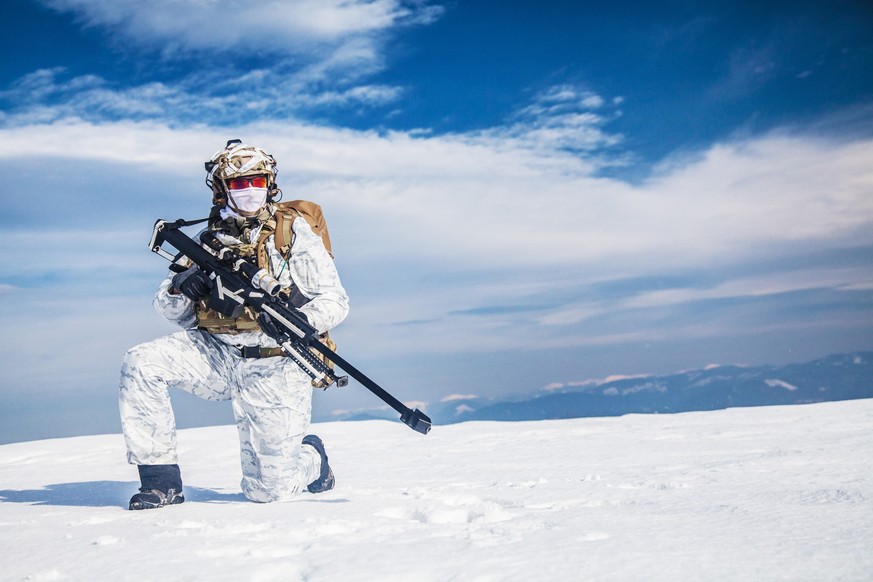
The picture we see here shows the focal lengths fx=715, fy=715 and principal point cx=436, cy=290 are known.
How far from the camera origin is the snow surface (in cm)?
227

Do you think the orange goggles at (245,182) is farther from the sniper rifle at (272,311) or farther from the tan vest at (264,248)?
the sniper rifle at (272,311)

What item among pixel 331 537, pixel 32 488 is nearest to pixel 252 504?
pixel 331 537

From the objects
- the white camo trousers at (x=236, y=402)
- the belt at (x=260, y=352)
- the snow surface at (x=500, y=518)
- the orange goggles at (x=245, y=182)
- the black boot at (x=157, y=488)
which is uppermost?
the orange goggles at (x=245, y=182)

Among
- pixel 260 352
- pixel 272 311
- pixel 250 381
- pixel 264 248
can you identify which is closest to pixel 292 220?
pixel 264 248

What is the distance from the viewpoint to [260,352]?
418 centimetres

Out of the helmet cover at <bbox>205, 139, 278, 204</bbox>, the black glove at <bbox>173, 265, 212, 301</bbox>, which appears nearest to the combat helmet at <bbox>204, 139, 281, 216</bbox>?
the helmet cover at <bbox>205, 139, 278, 204</bbox>

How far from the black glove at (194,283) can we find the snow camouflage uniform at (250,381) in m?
0.17

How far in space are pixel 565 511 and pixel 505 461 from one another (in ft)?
6.85

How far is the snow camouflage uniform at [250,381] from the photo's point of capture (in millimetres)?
4020

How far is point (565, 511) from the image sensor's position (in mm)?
3166

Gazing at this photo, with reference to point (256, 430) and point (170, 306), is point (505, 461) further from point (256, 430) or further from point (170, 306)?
point (170, 306)

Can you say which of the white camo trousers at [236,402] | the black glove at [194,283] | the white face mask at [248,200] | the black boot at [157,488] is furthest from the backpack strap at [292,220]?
the black boot at [157,488]

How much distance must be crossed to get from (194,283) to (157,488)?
1.14 meters

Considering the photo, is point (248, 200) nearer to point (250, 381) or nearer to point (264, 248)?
point (264, 248)
